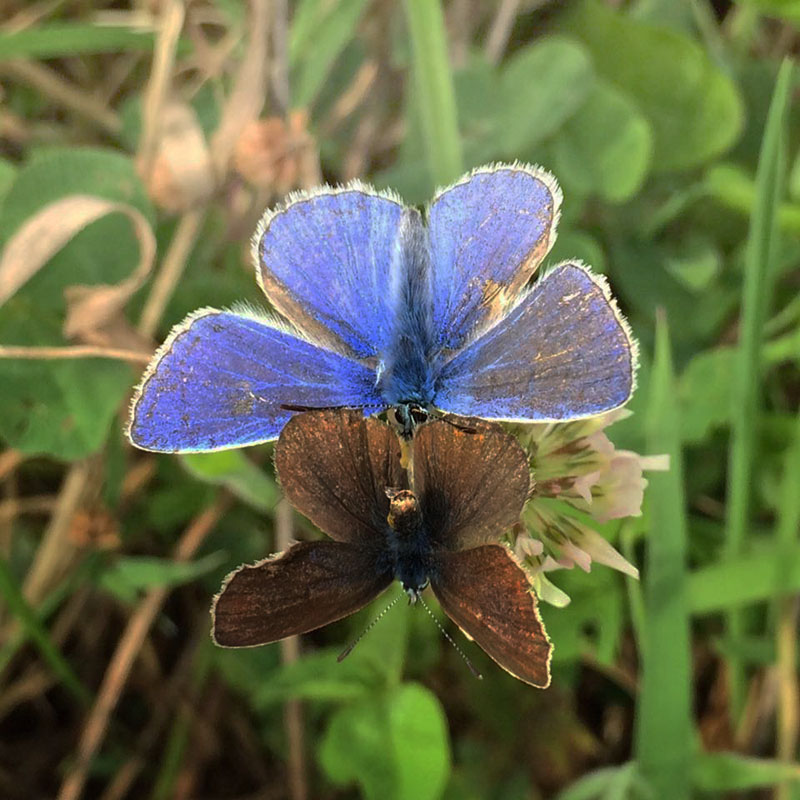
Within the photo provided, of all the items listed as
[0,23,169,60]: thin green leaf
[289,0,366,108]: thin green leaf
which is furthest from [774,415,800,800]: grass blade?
[0,23,169,60]: thin green leaf

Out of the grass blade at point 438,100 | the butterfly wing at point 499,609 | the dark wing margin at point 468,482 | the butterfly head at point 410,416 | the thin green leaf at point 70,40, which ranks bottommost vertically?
the butterfly wing at point 499,609

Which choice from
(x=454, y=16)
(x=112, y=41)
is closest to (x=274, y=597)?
(x=112, y=41)

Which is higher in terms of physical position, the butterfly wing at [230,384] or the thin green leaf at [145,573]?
the butterfly wing at [230,384]

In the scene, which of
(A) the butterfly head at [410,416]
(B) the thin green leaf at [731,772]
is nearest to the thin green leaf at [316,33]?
(A) the butterfly head at [410,416]

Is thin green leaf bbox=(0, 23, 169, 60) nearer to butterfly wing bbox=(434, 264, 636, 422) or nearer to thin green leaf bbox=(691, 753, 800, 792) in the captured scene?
butterfly wing bbox=(434, 264, 636, 422)

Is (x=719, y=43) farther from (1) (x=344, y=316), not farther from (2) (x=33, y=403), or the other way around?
(2) (x=33, y=403)

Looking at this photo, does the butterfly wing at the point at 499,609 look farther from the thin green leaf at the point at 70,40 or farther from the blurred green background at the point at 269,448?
the thin green leaf at the point at 70,40

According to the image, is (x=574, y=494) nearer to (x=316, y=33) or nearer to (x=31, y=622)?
(x=31, y=622)
